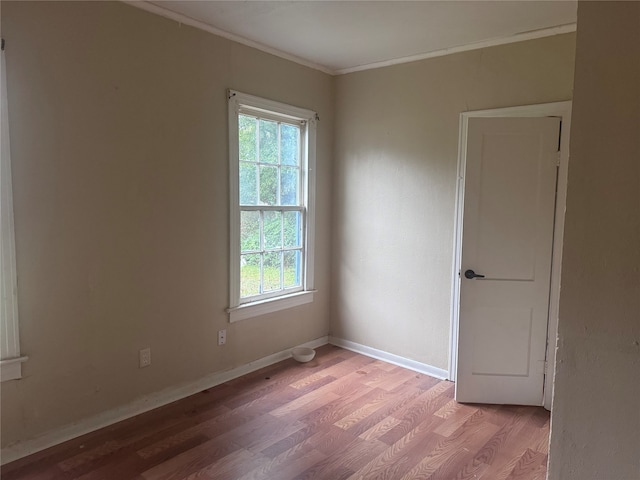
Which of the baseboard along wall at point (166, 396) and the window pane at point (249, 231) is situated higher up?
the window pane at point (249, 231)

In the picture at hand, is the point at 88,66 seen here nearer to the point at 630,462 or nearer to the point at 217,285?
the point at 217,285

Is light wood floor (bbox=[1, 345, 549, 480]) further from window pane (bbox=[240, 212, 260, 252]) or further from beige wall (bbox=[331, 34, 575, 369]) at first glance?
window pane (bbox=[240, 212, 260, 252])

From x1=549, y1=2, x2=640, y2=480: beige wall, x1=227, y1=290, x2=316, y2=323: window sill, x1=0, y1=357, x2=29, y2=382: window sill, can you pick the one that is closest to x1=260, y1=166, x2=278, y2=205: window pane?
x1=227, y1=290, x2=316, y2=323: window sill

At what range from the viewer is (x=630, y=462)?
3.90 feet

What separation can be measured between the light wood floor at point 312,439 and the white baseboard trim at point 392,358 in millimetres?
150

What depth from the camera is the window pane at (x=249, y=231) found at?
3.36 metres

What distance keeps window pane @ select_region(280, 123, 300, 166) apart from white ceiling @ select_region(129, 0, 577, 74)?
0.57 m

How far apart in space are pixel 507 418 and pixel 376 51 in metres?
2.70

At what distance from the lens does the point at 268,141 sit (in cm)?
348

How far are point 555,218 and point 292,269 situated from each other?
6.61ft

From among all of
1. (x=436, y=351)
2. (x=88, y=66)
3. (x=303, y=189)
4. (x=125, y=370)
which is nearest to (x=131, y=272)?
(x=125, y=370)

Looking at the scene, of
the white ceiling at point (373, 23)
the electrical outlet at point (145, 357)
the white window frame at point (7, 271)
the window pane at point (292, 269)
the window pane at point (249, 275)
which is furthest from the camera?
the window pane at point (292, 269)

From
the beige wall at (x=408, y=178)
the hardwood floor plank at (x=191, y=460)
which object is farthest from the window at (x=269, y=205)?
the hardwood floor plank at (x=191, y=460)

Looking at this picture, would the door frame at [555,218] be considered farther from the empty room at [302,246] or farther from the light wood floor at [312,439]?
the light wood floor at [312,439]
